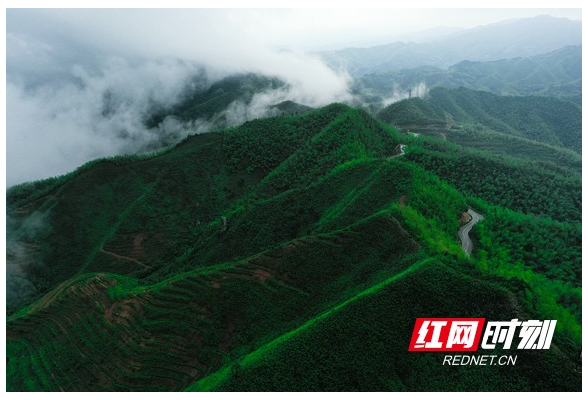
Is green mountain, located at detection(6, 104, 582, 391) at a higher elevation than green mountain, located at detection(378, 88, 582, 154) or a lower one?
lower

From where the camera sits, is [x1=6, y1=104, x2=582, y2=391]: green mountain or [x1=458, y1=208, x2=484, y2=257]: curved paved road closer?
[x1=6, y1=104, x2=582, y2=391]: green mountain

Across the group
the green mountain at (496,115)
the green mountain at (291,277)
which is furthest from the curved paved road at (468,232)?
the green mountain at (496,115)

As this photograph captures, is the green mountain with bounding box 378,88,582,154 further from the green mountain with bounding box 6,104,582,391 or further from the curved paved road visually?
the curved paved road

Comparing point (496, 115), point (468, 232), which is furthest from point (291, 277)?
point (496, 115)

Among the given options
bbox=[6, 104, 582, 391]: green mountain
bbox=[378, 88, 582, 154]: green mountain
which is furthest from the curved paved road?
bbox=[378, 88, 582, 154]: green mountain

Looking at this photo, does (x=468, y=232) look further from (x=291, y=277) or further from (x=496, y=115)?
(x=496, y=115)

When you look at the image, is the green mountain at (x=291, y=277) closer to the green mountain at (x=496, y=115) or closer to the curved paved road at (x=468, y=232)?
the curved paved road at (x=468, y=232)

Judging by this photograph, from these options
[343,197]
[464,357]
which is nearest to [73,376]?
[464,357]
